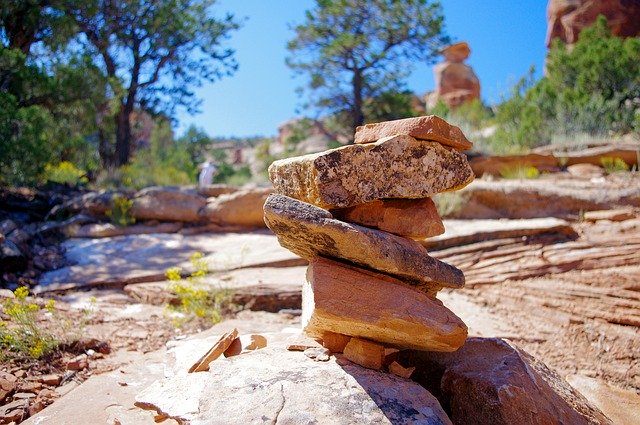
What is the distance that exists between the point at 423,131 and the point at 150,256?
6206 millimetres

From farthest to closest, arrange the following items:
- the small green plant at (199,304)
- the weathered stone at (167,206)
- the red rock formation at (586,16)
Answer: the red rock formation at (586,16)
the weathered stone at (167,206)
the small green plant at (199,304)

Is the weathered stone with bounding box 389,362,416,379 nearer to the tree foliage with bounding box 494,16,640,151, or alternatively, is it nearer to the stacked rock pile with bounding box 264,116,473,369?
the stacked rock pile with bounding box 264,116,473,369

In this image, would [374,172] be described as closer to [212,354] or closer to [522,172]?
[212,354]

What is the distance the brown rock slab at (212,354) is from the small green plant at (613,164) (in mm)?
9781

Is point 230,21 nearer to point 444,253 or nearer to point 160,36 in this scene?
point 160,36

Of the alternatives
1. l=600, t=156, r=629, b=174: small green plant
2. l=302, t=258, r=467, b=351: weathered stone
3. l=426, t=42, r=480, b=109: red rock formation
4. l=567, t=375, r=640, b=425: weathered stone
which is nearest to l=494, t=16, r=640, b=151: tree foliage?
l=600, t=156, r=629, b=174: small green plant

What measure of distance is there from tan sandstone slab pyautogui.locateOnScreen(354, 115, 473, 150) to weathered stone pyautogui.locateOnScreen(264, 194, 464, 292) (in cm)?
67

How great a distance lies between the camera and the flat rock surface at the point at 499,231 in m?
6.79

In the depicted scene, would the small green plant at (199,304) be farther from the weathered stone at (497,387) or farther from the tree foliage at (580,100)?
the tree foliage at (580,100)

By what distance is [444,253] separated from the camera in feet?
22.1

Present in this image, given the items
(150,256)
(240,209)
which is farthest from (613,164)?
(150,256)

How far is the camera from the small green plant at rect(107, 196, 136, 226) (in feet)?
30.2

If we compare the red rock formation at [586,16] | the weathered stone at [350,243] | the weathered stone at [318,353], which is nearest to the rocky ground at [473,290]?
the weathered stone at [318,353]

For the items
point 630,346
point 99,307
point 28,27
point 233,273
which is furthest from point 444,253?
point 28,27
